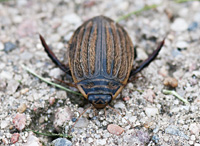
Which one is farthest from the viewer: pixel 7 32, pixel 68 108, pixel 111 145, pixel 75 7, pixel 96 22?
pixel 75 7

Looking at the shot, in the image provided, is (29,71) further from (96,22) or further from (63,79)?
(96,22)

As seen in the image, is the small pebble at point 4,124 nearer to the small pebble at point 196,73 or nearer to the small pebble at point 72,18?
the small pebble at point 72,18

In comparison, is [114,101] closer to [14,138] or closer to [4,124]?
[14,138]

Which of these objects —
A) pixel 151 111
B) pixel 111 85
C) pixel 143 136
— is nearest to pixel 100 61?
pixel 111 85

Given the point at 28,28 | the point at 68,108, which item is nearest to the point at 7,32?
the point at 28,28

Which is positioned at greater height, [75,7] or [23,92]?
[75,7]

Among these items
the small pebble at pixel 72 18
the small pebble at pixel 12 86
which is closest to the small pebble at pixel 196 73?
the small pebble at pixel 72 18
